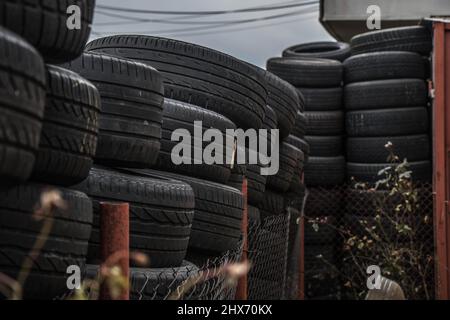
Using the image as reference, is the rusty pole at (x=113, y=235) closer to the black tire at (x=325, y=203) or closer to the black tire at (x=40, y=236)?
the black tire at (x=40, y=236)

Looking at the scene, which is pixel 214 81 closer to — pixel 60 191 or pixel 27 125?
pixel 60 191

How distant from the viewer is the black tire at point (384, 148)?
845cm

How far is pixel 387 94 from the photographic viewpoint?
870cm

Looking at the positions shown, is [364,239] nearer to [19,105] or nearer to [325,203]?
[325,203]

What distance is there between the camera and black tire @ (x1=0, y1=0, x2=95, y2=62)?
2.93 meters

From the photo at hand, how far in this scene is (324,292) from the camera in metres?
8.44

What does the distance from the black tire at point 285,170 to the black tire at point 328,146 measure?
1946mm

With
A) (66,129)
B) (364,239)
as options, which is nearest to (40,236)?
(66,129)

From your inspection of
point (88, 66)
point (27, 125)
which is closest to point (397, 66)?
point (88, 66)

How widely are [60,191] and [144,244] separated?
0.84 m

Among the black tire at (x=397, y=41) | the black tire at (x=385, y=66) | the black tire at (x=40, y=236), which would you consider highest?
the black tire at (x=397, y=41)

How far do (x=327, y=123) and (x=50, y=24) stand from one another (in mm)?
6202

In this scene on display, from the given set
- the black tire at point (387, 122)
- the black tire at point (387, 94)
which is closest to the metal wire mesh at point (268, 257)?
the black tire at point (387, 122)

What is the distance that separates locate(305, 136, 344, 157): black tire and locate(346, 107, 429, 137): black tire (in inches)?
6.2
